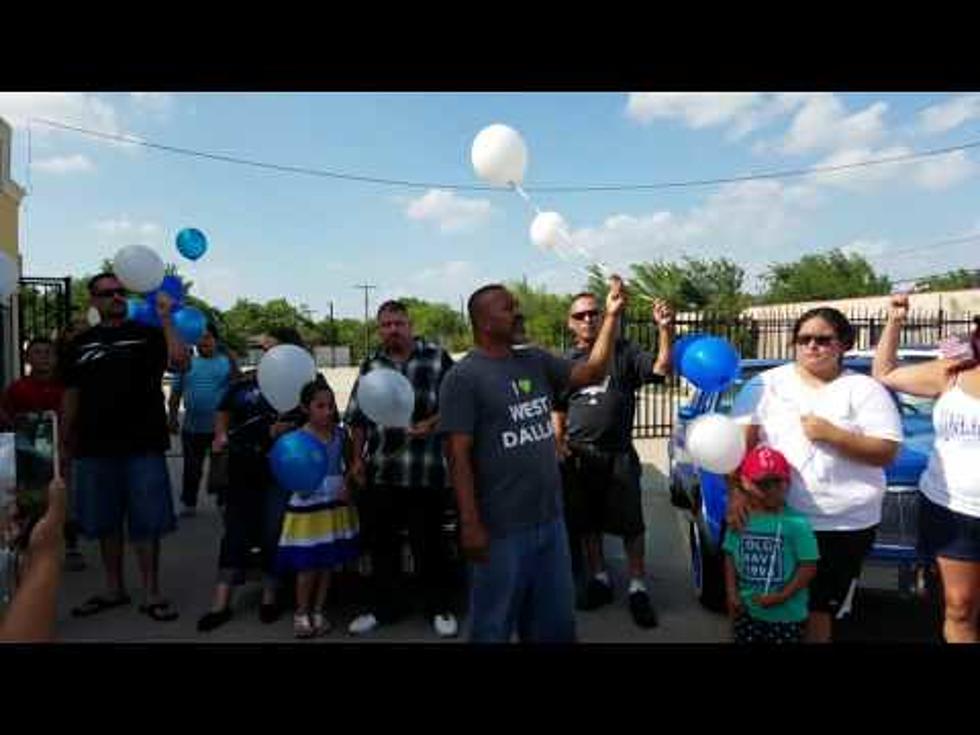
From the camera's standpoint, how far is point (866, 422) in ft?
9.28

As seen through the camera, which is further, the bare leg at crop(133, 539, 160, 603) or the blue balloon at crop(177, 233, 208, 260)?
the blue balloon at crop(177, 233, 208, 260)

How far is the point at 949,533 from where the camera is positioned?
114 inches

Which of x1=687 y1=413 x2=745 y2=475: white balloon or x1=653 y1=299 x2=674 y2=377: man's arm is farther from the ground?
x1=653 y1=299 x2=674 y2=377: man's arm

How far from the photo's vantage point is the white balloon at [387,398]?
3.61m

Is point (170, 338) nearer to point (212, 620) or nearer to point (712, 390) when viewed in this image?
point (212, 620)

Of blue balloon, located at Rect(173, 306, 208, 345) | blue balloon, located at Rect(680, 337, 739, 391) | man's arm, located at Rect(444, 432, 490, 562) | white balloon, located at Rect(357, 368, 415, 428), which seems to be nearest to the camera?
man's arm, located at Rect(444, 432, 490, 562)

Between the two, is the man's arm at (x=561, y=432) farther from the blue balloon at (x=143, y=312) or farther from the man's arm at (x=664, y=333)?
the blue balloon at (x=143, y=312)

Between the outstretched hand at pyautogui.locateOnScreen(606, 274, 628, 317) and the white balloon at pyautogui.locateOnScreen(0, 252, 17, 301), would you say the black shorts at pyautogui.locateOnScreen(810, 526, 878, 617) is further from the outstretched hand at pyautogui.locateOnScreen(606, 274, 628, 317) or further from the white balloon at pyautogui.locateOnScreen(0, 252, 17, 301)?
the white balloon at pyautogui.locateOnScreen(0, 252, 17, 301)

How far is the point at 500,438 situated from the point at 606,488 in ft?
5.59

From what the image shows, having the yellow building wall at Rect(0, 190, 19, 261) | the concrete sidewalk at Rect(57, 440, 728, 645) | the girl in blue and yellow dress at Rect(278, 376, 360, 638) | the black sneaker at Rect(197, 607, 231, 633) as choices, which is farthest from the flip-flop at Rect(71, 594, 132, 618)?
the yellow building wall at Rect(0, 190, 19, 261)

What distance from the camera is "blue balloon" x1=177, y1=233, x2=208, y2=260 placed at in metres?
5.99

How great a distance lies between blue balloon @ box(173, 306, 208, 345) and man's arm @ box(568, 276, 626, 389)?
359cm


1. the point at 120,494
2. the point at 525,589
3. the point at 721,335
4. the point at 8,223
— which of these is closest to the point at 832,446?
the point at 525,589
